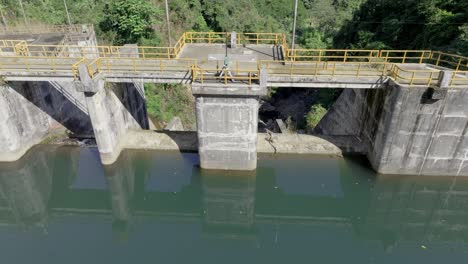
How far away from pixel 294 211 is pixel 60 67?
15.2 m

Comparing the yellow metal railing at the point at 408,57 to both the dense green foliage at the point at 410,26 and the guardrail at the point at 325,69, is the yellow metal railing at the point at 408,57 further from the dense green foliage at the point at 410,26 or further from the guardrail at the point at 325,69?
the guardrail at the point at 325,69

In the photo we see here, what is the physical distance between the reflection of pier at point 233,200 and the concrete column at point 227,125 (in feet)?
4.16

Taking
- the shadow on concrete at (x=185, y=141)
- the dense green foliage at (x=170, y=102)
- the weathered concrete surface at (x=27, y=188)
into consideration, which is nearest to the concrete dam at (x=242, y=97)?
the shadow on concrete at (x=185, y=141)

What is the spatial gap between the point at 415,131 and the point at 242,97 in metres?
9.21

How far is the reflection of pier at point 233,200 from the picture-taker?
1622cm

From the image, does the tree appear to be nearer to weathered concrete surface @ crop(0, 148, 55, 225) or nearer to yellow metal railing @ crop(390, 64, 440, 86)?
weathered concrete surface @ crop(0, 148, 55, 225)

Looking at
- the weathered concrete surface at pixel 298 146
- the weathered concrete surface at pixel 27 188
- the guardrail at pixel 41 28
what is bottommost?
the weathered concrete surface at pixel 27 188

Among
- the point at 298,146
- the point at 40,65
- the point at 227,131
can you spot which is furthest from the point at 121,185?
the point at 298,146

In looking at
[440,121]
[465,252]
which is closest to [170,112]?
[440,121]

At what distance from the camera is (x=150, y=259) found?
13.6 m

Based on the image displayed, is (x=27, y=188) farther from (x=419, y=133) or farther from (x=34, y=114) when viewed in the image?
(x=419, y=133)

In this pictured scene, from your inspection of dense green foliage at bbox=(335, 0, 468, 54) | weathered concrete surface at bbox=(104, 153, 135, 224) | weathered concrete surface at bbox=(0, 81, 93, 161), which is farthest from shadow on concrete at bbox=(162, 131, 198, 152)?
dense green foliage at bbox=(335, 0, 468, 54)

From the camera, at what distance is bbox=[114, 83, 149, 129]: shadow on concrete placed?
66.4 feet

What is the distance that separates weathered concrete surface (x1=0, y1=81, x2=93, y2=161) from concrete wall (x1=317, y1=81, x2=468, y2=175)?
19320 mm
